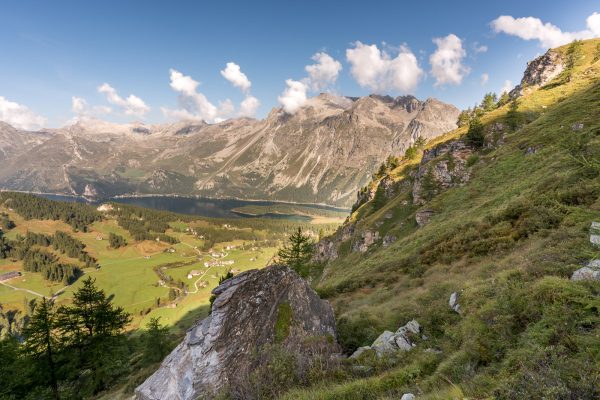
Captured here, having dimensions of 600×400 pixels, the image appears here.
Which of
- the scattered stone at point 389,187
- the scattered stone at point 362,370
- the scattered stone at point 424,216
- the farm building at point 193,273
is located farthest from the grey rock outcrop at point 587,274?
the farm building at point 193,273

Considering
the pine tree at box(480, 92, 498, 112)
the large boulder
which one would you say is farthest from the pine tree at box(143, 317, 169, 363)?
the pine tree at box(480, 92, 498, 112)

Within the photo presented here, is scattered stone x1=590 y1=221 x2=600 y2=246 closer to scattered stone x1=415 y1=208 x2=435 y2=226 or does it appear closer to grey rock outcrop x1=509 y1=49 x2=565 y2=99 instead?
scattered stone x1=415 y1=208 x2=435 y2=226

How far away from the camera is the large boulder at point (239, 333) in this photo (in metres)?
13.5

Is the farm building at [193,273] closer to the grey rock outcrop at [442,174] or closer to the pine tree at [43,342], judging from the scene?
the pine tree at [43,342]

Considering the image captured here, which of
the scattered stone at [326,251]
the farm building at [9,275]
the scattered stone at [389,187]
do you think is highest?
the scattered stone at [389,187]

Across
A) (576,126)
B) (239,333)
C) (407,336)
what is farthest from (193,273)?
(576,126)

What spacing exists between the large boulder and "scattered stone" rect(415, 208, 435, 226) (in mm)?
37540

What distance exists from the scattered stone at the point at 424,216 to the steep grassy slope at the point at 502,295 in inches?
45.7

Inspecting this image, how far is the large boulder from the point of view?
44.3 ft

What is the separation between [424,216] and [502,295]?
4261 cm

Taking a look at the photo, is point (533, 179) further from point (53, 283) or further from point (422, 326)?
point (53, 283)

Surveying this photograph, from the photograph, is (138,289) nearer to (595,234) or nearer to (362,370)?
(362,370)

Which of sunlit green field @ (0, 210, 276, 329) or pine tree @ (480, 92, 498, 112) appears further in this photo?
sunlit green field @ (0, 210, 276, 329)

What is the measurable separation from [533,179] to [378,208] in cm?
5441
